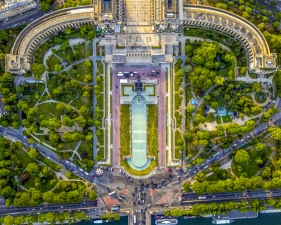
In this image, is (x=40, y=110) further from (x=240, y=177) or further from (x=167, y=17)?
(x=240, y=177)

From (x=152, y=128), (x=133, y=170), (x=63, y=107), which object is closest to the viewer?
(x=63, y=107)

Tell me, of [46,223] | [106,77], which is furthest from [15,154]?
[106,77]

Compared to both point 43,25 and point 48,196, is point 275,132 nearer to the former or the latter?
point 48,196

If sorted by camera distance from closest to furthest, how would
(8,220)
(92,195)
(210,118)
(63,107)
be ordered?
1. (8,220)
2. (92,195)
3. (63,107)
4. (210,118)

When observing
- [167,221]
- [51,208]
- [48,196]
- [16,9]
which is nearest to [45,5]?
[16,9]

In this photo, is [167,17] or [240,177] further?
[240,177]

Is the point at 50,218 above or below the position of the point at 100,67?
below

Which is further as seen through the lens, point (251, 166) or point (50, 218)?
point (251, 166)

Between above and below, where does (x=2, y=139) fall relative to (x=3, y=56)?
below
